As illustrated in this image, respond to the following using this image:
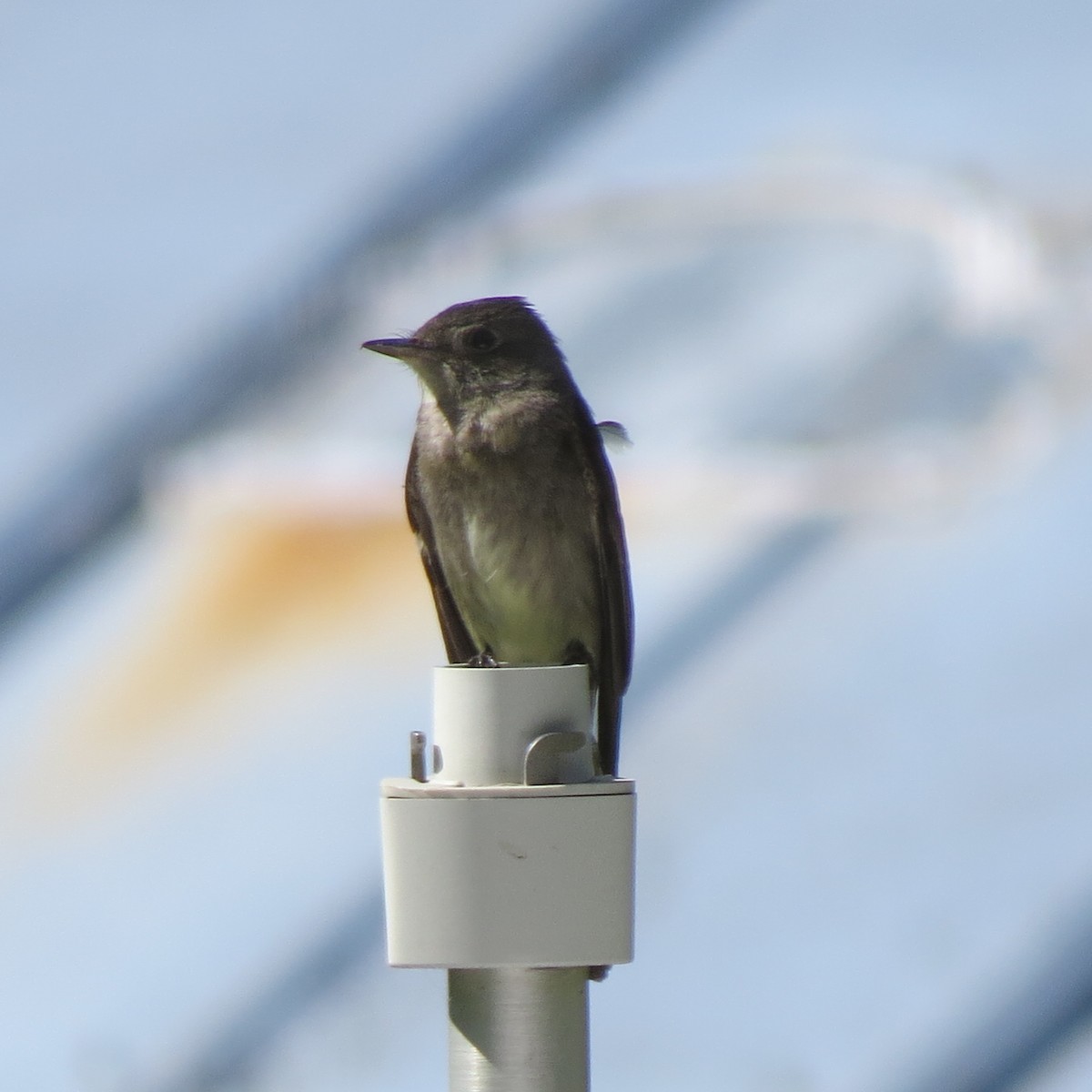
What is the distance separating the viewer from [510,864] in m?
3.15

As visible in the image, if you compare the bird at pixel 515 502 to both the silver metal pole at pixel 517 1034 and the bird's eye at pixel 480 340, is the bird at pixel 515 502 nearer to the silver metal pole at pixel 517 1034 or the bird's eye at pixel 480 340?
the bird's eye at pixel 480 340

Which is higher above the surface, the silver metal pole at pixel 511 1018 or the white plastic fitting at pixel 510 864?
the white plastic fitting at pixel 510 864

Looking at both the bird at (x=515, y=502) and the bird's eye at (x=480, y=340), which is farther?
the bird's eye at (x=480, y=340)

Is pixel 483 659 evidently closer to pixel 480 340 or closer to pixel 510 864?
pixel 480 340

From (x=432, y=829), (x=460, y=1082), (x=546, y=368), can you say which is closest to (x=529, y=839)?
(x=432, y=829)

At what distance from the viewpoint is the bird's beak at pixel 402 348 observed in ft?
17.1

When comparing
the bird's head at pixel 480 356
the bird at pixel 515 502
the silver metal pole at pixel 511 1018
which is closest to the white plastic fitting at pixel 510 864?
the silver metal pole at pixel 511 1018

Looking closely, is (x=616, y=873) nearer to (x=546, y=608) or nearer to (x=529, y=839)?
(x=529, y=839)

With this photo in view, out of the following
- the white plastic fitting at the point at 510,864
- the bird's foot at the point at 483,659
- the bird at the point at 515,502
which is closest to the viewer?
the white plastic fitting at the point at 510,864

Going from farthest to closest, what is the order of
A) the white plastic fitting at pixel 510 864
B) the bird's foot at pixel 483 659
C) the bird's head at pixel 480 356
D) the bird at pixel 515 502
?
the bird's head at pixel 480 356, the bird at pixel 515 502, the bird's foot at pixel 483 659, the white plastic fitting at pixel 510 864

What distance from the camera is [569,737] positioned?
3295mm

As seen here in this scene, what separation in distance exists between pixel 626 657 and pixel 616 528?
0.36m

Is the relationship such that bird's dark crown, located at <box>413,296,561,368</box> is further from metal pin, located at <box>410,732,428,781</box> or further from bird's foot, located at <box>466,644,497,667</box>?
metal pin, located at <box>410,732,428,781</box>

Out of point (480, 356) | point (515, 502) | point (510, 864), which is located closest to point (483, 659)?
point (515, 502)
